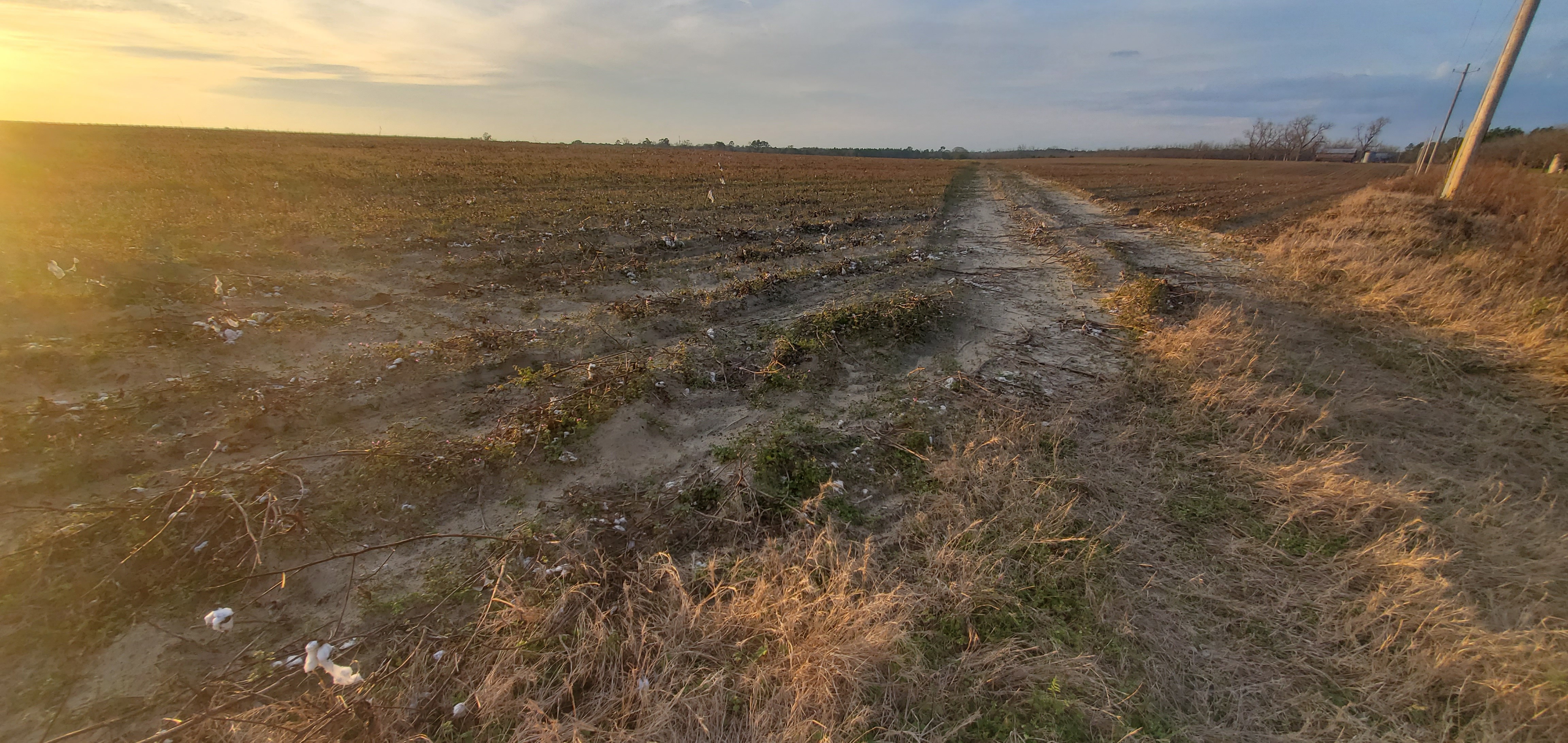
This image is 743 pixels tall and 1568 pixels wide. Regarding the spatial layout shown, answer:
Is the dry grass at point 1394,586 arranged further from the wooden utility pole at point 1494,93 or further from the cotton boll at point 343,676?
the wooden utility pole at point 1494,93

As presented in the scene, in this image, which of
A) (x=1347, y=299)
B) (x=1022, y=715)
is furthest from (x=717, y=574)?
(x=1347, y=299)

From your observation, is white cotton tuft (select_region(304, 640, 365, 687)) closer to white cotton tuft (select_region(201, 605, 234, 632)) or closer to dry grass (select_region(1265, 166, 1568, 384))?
white cotton tuft (select_region(201, 605, 234, 632))

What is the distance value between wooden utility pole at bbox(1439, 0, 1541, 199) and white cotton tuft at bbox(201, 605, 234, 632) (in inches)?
923

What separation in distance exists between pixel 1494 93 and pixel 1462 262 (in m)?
7.03

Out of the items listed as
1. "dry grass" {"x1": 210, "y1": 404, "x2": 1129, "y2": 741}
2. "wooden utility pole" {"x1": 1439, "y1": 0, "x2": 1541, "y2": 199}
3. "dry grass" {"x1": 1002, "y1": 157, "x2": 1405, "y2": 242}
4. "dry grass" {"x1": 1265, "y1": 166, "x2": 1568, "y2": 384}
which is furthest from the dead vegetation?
"dry grass" {"x1": 1002, "y1": 157, "x2": 1405, "y2": 242}

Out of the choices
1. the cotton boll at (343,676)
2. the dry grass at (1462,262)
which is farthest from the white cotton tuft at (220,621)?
the dry grass at (1462,262)

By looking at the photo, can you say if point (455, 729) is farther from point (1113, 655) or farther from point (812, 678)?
point (1113, 655)

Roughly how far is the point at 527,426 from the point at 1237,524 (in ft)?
20.9

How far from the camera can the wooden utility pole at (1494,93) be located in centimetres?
1208

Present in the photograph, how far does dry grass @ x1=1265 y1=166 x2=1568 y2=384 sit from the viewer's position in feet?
25.2

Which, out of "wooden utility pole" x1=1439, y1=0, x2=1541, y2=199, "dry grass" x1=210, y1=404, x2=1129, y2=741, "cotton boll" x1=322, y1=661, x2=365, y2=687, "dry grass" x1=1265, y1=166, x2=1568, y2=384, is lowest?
"dry grass" x1=210, y1=404, x2=1129, y2=741

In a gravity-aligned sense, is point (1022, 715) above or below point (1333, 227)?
below

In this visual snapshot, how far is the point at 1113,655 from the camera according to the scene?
340cm

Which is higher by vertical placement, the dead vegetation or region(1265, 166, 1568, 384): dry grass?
region(1265, 166, 1568, 384): dry grass
